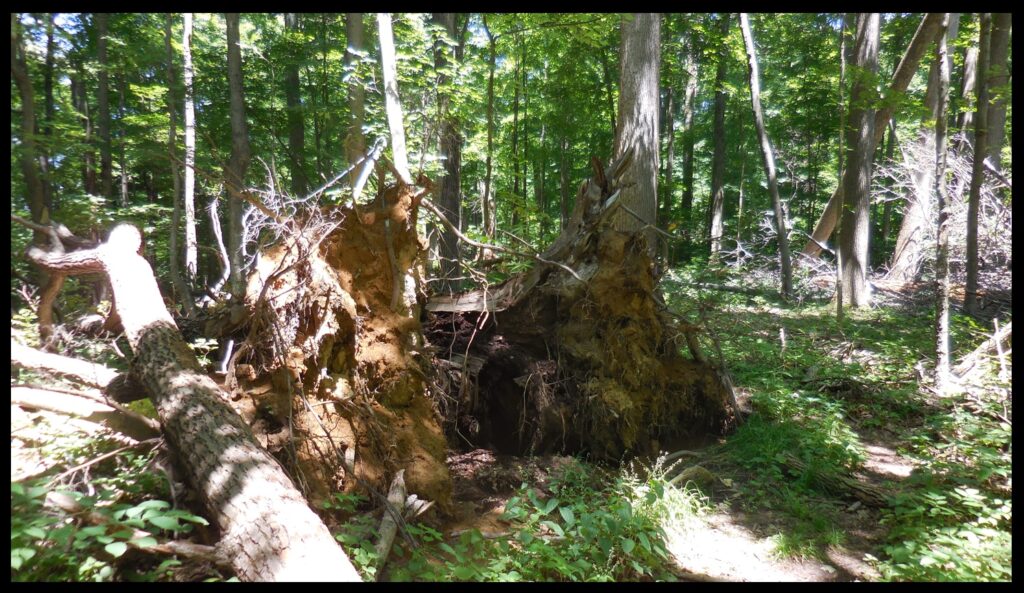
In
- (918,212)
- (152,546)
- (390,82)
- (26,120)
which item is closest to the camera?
(152,546)

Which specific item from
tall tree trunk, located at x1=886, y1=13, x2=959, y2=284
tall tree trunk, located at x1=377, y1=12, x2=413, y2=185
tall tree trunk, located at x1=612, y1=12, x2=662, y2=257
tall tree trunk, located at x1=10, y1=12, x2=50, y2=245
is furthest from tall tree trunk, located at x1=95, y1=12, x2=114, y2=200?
tall tree trunk, located at x1=886, y1=13, x2=959, y2=284

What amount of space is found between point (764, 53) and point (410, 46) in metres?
12.7

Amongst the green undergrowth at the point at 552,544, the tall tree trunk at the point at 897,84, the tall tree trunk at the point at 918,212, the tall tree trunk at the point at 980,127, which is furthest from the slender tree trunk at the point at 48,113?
the tall tree trunk at the point at 918,212

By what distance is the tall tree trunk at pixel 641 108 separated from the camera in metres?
7.27

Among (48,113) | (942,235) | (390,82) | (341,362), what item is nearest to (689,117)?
(942,235)

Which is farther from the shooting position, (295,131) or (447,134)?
(295,131)

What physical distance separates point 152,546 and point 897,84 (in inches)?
527

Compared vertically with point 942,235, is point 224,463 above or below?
below

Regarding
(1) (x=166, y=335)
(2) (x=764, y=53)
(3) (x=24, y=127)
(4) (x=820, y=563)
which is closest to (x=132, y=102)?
(3) (x=24, y=127)

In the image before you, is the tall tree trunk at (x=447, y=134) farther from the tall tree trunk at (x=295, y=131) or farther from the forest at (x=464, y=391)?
the tall tree trunk at (x=295, y=131)

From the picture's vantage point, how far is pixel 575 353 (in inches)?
212

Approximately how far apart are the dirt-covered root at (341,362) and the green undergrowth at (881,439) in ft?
9.93

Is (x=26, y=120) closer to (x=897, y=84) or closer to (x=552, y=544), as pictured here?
(x=552, y=544)
